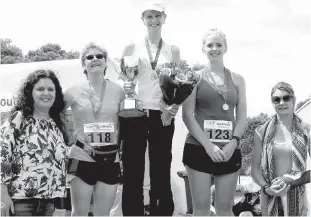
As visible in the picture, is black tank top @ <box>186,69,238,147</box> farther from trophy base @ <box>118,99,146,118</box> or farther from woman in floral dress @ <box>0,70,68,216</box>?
woman in floral dress @ <box>0,70,68,216</box>

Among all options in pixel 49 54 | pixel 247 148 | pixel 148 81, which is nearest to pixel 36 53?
pixel 49 54

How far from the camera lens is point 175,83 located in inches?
138

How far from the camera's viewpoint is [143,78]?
386cm

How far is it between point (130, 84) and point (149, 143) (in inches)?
21.5

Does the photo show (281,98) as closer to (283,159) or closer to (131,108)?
(283,159)

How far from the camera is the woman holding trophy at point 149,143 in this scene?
3.70m

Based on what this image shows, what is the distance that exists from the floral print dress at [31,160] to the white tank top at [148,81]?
88cm

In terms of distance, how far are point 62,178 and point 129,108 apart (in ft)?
2.55

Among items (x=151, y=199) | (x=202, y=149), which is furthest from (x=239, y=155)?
(x=151, y=199)

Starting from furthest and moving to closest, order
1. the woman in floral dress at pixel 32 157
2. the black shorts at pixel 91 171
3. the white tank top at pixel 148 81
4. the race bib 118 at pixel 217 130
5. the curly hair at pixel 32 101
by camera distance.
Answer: the white tank top at pixel 148 81, the race bib 118 at pixel 217 130, the black shorts at pixel 91 171, the curly hair at pixel 32 101, the woman in floral dress at pixel 32 157

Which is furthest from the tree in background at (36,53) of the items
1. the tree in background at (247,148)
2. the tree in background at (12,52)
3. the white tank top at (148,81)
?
the white tank top at (148,81)

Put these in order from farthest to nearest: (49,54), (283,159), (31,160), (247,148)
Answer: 1. (247,148)
2. (49,54)
3. (283,159)
4. (31,160)

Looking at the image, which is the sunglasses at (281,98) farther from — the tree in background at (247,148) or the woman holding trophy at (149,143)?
the tree in background at (247,148)

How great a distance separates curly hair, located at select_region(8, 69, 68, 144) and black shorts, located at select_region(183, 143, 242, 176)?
1069 mm
